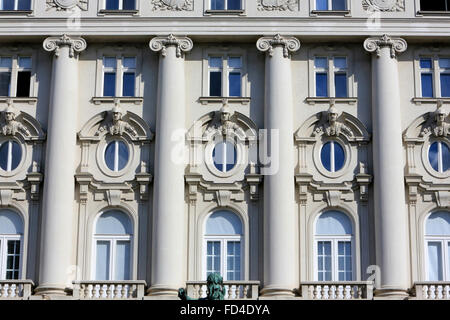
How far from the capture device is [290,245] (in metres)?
46.4

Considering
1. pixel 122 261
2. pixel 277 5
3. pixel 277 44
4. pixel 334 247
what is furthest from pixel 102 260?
pixel 277 5

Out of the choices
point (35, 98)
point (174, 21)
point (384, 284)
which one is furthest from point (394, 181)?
point (35, 98)

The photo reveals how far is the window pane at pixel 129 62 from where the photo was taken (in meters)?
49.2

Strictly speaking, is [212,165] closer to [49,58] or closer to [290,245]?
[290,245]

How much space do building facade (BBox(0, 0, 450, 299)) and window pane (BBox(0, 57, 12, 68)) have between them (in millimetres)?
370

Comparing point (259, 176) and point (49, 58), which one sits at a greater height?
point (49, 58)

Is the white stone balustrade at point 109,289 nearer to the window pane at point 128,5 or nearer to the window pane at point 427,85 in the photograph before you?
the window pane at point 128,5

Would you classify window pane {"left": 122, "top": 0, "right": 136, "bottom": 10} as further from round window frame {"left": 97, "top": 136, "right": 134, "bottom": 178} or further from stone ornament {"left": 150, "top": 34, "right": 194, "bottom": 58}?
round window frame {"left": 97, "top": 136, "right": 134, "bottom": 178}

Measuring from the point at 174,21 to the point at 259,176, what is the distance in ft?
23.3

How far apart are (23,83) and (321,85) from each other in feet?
38.7

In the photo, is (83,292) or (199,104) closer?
(83,292)

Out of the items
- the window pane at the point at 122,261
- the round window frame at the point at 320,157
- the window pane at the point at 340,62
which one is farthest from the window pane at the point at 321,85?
the window pane at the point at 122,261

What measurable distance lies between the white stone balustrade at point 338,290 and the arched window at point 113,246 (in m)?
6.89
